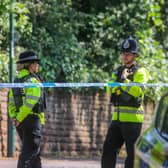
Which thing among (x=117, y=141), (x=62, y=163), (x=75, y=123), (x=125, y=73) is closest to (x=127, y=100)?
(x=125, y=73)

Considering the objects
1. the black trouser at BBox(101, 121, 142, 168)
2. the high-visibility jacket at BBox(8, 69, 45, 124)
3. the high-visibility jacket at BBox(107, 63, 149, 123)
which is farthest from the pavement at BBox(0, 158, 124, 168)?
the high-visibility jacket at BBox(107, 63, 149, 123)

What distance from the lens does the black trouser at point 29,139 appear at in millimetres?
8422

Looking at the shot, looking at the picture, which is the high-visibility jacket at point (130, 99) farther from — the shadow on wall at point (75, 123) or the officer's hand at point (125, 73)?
the shadow on wall at point (75, 123)

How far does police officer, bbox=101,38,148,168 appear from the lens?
845 centimetres

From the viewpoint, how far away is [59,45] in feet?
44.4

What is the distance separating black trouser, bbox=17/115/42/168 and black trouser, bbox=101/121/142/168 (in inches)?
34.3

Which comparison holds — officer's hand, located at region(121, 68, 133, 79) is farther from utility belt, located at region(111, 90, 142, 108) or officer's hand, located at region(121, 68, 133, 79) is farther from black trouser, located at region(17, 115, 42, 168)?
black trouser, located at region(17, 115, 42, 168)

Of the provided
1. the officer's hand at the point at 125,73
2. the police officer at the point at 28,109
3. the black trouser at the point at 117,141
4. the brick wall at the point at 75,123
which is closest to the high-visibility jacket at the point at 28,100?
the police officer at the point at 28,109

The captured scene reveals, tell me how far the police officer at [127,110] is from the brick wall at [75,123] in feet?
14.1

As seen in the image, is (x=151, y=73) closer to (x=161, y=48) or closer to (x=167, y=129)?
(x=161, y=48)

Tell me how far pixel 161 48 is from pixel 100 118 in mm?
A: 2432

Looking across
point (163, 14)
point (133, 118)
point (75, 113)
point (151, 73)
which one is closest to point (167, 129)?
point (133, 118)

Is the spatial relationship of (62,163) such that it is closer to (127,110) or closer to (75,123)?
(75,123)

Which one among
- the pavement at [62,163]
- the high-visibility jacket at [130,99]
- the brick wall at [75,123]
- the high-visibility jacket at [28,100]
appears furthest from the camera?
the brick wall at [75,123]
